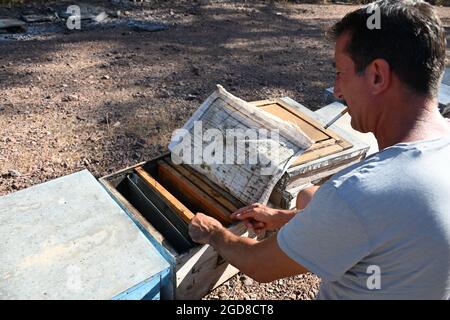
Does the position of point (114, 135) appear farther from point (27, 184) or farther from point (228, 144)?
point (228, 144)

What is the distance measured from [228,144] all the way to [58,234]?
1079mm

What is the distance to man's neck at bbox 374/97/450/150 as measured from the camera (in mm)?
1433

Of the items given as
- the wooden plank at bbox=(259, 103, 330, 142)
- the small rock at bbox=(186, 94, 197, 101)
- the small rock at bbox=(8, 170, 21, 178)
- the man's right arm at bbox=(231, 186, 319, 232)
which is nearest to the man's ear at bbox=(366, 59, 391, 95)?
the man's right arm at bbox=(231, 186, 319, 232)

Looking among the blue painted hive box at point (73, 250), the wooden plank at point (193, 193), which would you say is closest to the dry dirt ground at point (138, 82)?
the wooden plank at point (193, 193)

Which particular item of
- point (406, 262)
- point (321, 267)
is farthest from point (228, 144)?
point (406, 262)

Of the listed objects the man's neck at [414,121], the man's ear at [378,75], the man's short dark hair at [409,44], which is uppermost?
the man's short dark hair at [409,44]

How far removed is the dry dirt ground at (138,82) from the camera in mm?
3406

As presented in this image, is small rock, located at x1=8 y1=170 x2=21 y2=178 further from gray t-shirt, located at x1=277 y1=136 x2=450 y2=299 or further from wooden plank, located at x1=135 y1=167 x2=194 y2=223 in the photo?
gray t-shirt, located at x1=277 y1=136 x2=450 y2=299

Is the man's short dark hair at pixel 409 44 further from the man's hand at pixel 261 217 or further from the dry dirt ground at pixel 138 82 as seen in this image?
the dry dirt ground at pixel 138 82

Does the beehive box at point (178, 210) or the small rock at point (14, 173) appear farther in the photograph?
the small rock at point (14, 173)

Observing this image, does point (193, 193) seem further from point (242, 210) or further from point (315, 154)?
point (315, 154)

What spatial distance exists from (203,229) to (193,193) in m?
0.49

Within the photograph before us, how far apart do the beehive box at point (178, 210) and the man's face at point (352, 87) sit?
94 centimetres
